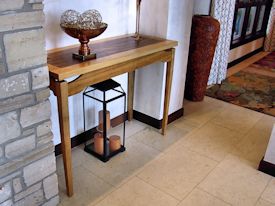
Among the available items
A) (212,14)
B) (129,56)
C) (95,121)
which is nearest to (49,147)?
(129,56)

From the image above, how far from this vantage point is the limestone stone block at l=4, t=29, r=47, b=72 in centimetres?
132

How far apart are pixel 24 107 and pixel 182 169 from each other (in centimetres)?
129

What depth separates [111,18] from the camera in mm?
2371

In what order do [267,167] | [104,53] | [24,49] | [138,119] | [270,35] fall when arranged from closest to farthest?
[24,49] < [104,53] < [267,167] < [138,119] < [270,35]

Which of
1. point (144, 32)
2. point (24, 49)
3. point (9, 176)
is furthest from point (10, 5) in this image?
point (144, 32)

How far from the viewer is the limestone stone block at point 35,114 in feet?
4.83

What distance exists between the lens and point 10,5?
1256 millimetres

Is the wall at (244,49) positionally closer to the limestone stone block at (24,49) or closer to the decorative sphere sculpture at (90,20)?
the decorative sphere sculpture at (90,20)

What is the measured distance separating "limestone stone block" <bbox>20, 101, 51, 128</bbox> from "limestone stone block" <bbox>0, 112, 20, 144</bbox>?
4 centimetres

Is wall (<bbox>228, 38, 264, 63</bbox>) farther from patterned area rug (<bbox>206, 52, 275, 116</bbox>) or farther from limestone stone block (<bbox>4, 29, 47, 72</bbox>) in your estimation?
limestone stone block (<bbox>4, 29, 47, 72</bbox>)

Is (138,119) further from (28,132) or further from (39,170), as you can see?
(28,132)

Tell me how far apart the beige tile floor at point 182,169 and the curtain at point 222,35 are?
104 centimetres

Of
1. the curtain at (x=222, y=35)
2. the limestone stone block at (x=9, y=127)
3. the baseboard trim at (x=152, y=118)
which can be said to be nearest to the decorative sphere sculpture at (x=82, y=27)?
the limestone stone block at (x=9, y=127)

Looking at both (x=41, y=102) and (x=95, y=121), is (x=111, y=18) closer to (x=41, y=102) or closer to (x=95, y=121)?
(x=95, y=121)
